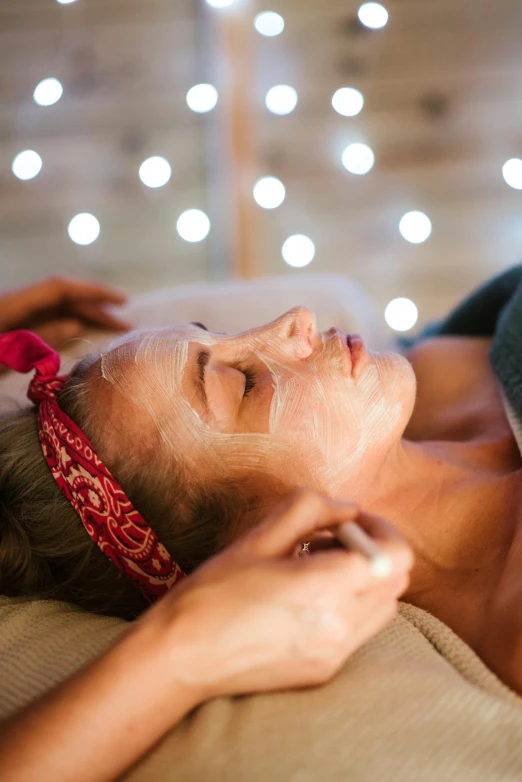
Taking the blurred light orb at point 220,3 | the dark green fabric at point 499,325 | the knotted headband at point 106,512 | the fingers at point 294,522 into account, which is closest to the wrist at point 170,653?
the fingers at point 294,522

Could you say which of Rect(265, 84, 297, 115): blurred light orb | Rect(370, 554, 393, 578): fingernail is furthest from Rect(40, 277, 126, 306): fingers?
Rect(370, 554, 393, 578): fingernail

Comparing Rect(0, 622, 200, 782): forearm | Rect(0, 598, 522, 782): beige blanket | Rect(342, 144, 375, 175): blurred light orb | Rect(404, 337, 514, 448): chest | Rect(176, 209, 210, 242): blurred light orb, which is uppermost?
Rect(342, 144, 375, 175): blurred light orb

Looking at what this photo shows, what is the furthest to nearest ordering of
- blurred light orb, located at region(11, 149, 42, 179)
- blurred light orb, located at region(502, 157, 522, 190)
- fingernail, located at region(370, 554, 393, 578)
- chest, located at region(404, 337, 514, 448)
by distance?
blurred light orb, located at region(11, 149, 42, 179), blurred light orb, located at region(502, 157, 522, 190), chest, located at region(404, 337, 514, 448), fingernail, located at region(370, 554, 393, 578)

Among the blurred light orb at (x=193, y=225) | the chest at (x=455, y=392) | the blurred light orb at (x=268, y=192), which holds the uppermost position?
the blurred light orb at (x=268, y=192)

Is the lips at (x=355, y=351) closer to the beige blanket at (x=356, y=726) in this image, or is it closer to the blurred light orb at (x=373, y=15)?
the beige blanket at (x=356, y=726)

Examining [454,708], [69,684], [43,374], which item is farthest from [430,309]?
[69,684]

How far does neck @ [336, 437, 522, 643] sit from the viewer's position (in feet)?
3.48

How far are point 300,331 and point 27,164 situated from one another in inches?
56.4

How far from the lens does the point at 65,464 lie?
1.02 metres

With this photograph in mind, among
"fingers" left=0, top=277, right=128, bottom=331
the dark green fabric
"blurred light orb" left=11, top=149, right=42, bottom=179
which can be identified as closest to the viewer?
the dark green fabric

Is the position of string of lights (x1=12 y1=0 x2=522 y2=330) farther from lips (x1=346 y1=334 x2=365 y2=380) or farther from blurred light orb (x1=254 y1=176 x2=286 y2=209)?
lips (x1=346 y1=334 x2=365 y2=380)

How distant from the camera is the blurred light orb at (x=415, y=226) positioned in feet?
6.97

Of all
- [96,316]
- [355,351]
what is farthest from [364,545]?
[96,316]

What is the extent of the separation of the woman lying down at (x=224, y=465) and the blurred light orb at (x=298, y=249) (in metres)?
1.09
